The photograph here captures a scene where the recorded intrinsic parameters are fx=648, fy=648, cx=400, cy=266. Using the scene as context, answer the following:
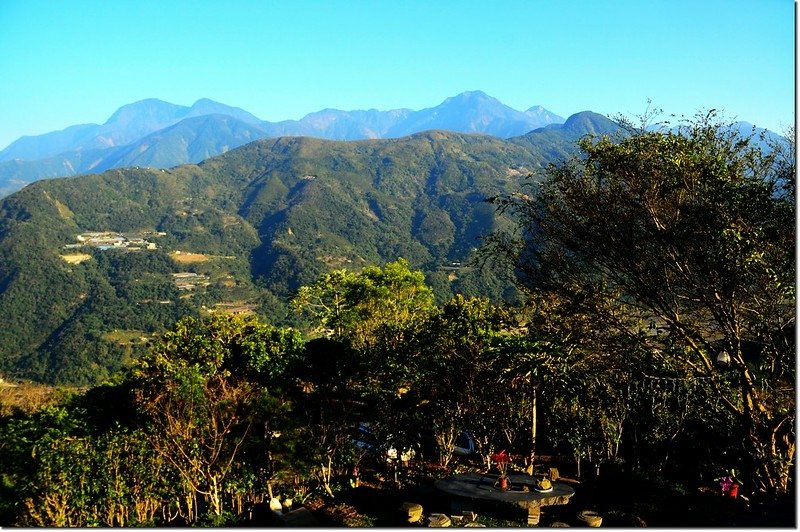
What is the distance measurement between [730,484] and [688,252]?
3404 millimetres

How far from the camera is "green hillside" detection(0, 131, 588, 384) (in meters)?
62.9

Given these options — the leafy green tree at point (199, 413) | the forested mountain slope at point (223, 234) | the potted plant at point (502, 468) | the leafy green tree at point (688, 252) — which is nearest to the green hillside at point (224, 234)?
the forested mountain slope at point (223, 234)

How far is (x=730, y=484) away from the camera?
7754mm

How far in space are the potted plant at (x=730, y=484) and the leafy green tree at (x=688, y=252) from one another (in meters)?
0.62

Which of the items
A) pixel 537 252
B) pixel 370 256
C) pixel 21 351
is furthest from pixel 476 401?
pixel 370 256

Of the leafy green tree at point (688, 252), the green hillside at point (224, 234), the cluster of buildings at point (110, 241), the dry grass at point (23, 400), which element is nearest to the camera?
the leafy green tree at point (688, 252)

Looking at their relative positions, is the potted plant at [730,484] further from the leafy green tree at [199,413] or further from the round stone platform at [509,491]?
the leafy green tree at [199,413]

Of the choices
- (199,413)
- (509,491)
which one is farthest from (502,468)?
(199,413)

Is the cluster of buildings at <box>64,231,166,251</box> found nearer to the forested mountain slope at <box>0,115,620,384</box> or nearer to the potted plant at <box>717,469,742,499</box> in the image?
the forested mountain slope at <box>0,115,620,384</box>

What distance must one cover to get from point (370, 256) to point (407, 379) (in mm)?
83587

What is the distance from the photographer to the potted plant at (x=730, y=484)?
24.9 ft

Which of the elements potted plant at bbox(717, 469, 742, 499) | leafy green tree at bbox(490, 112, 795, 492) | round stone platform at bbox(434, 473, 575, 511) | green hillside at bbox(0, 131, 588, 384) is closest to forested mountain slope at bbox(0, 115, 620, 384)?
green hillside at bbox(0, 131, 588, 384)

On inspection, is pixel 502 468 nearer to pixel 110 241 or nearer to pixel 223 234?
pixel 110 241

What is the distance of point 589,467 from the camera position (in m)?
9.69
